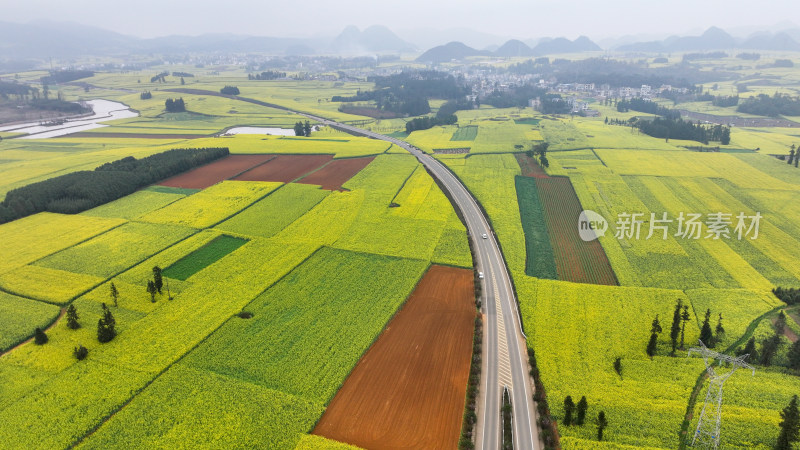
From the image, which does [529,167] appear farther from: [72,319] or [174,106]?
[174,106]

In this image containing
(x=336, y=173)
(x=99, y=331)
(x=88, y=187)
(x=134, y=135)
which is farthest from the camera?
(x=134, y=135)

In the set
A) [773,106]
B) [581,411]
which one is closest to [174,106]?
[581,411]

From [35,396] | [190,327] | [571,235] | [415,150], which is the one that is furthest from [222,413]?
[415,150]

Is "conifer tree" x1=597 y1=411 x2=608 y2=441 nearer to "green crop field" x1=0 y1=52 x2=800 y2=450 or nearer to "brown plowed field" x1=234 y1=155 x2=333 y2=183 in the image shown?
"green crop field" x1=0 y1=52 x2=800 y2=450

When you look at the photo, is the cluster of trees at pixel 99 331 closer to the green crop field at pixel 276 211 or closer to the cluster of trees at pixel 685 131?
the green crop field at pixel 276 211

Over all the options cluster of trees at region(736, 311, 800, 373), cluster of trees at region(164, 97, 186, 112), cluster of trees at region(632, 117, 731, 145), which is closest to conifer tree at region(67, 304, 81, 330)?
cluster of trees at region(736, 311, 800, 373)

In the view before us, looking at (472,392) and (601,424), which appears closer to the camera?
(601,424)
